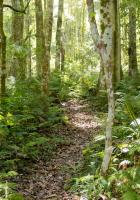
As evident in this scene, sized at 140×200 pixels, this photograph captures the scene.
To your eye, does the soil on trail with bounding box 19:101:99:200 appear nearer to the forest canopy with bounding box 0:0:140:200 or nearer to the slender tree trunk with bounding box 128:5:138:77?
the forest canopy with bounding box 0:0:140:200

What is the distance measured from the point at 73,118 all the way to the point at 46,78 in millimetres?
1643

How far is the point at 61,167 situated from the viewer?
753cm

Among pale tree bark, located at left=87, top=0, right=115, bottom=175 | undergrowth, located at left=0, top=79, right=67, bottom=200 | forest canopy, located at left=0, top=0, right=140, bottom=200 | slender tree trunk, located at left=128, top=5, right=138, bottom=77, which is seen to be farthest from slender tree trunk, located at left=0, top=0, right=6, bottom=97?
slender tree trunk, located at left=128, top=5, right=138, bottom=77

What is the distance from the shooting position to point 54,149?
869cm

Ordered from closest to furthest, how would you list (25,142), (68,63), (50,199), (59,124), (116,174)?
(116,174) < (50,199) < (25,142) < (59,124) < (68,63)

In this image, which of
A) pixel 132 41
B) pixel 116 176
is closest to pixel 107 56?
pixel 116 176

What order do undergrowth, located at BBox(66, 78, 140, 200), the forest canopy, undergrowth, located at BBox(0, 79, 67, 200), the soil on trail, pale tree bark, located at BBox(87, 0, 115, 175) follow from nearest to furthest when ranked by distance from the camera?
undergrowth, located at BBox(66, 78, 140, 200), the forest canopy, pale tree bark, located at BBox(87, 0, 115, 175), the soil on trail, undergrowth, located at BBox(0, 79, 67, 200)

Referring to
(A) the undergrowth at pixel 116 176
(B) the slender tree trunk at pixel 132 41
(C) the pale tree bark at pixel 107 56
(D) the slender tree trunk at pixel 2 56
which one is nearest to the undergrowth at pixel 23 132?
(D) the slender tree trunk at pixel 2 56

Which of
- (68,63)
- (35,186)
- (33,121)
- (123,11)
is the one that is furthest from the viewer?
(68,63)


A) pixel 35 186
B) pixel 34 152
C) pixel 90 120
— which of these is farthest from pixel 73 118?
pixel 35 186

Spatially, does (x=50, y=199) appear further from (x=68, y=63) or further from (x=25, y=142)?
(x=68, y=63)

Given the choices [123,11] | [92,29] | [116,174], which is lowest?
[116,174]

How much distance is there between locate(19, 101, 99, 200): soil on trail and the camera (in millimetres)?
6242

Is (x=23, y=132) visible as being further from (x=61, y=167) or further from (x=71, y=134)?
(x=71, y=134)
